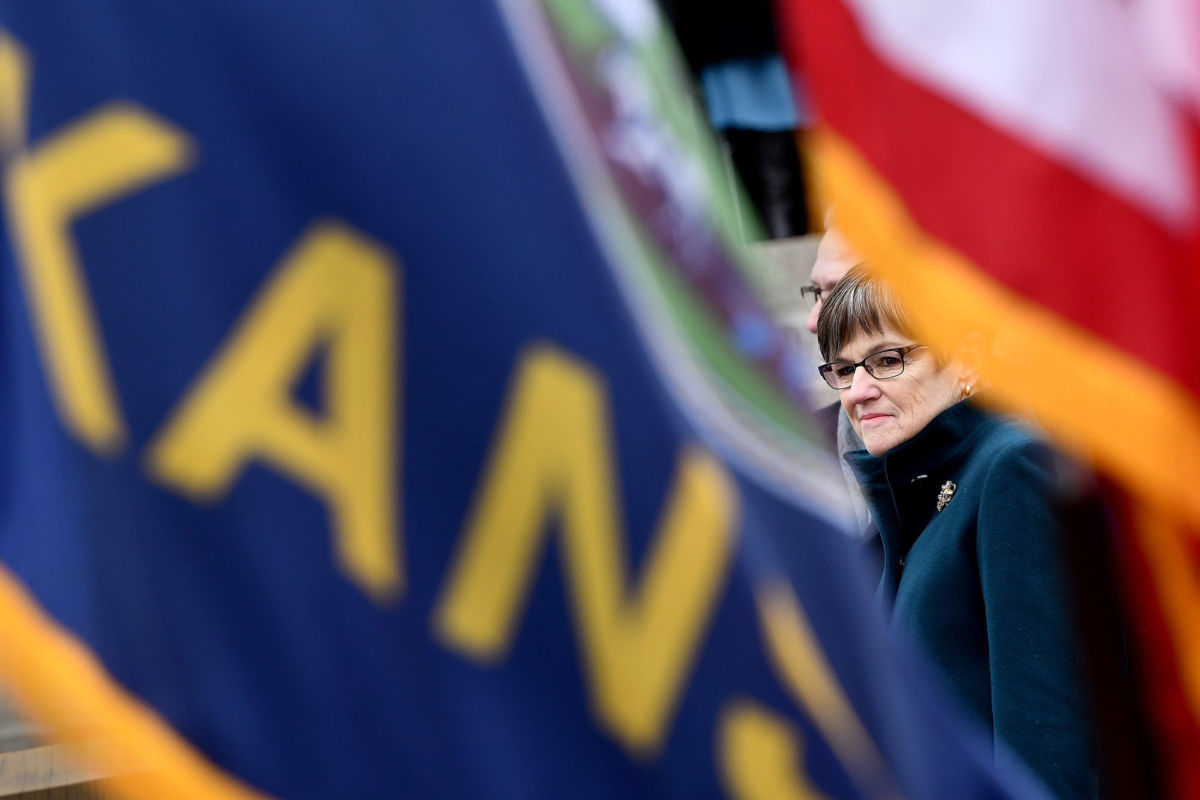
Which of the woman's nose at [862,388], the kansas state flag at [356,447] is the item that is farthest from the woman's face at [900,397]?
the kansas state flag at [356,447]

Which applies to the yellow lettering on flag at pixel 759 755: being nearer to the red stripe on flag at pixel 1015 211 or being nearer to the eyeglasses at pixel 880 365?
the red stripe on flag at pixel 1015 211

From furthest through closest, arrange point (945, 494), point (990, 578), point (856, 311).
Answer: point (856, 311), point (945, 494), point (990, 578)

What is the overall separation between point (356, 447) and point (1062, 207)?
0.39m

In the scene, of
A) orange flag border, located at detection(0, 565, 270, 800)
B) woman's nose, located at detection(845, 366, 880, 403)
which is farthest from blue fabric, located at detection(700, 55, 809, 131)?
orange flag border, located at detection(0, 565, 270, 800)

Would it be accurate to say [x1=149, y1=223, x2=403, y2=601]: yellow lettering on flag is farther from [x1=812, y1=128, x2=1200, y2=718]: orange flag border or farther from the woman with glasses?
the woman with glasses

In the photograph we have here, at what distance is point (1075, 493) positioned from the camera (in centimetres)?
138

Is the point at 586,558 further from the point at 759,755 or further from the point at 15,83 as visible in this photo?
the point at 15,83

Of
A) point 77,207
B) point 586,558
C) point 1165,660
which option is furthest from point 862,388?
point 77,207

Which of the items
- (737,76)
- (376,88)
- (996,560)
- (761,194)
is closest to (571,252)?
(376,88)

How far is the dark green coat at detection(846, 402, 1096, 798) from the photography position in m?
1.54

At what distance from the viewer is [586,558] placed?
72cm

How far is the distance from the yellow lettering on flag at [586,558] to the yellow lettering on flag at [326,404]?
5 cm

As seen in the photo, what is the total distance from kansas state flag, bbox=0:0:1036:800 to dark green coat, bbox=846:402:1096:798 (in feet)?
2.83

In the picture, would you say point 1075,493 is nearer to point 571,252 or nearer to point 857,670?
point 857,670
